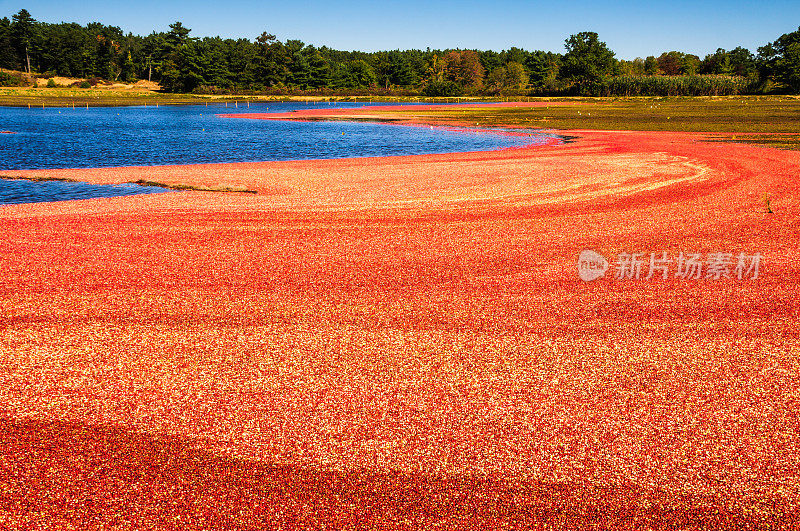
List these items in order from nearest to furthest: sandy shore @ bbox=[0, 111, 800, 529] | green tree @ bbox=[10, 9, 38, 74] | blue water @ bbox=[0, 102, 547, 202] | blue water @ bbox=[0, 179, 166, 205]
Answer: sandy shore @ bbox=[0, 111, 800, 529], blue water @ bbox=[0, 179, 166, 205], blue water @ bbox=[0, 102, 547, 202], green tree @ bbox=[10, 9, 38, 74]

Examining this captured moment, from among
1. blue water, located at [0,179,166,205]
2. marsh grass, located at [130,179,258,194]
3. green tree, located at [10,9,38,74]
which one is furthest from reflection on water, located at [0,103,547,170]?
green tree, located at [10,9,38,74]

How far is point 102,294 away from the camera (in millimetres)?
7938

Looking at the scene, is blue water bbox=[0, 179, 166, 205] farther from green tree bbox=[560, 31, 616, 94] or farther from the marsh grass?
green tree bbox=[560, 31, 616, 94]

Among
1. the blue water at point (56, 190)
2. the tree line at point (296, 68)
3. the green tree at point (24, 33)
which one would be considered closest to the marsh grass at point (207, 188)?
the blue water at point (56, 190)

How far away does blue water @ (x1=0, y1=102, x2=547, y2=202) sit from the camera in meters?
27.5

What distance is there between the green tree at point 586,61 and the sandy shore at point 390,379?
425ft

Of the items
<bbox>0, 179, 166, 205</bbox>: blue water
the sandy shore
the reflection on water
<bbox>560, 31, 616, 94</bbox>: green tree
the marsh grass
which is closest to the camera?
the sandy shore

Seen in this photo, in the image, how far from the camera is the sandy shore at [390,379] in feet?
13.3

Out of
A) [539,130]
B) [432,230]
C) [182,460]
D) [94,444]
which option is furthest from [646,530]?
[539,130]

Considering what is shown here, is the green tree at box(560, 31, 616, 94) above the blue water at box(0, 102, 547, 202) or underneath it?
above

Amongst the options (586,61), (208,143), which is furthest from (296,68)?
(208,143)

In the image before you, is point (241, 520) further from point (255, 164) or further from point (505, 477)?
point (255, 164)

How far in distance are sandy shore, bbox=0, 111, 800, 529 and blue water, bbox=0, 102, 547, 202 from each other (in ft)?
35.9

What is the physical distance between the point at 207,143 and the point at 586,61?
380 ft
